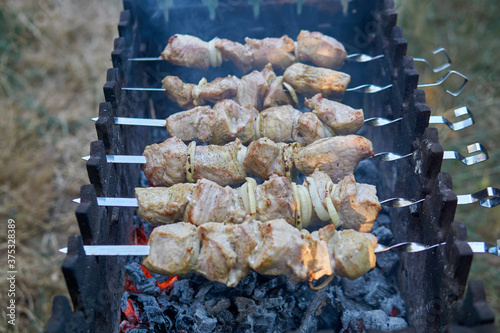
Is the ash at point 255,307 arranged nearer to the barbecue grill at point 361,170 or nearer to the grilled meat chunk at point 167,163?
the barbecue grill at point 361,170

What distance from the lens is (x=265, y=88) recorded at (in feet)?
10.5

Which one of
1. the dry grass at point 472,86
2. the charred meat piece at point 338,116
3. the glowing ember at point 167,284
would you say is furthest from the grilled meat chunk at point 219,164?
the dry grass at point 472,86

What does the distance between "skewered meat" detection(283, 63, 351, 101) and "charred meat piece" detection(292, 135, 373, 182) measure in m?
0.59

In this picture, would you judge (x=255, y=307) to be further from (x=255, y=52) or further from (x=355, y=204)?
(x=255, y=52)

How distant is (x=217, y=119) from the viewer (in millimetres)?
2891

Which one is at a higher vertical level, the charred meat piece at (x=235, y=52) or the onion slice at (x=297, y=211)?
the charred meat piece at (x=235, y=52)

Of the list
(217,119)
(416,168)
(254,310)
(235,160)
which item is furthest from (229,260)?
(416,168)

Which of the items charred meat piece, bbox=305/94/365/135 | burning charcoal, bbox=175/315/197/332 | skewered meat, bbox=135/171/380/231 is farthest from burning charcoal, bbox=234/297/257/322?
charred meat piece, bbox=305/94/365/135

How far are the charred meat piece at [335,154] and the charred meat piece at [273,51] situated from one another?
1.02m

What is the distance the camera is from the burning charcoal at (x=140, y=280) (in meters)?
2.84

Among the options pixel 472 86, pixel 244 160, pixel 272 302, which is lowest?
pixel 272 302

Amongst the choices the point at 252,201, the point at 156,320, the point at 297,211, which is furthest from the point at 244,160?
the point at 156,320

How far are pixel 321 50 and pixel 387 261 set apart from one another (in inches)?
62.5

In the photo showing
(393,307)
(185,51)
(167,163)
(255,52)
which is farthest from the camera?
(255,52)
